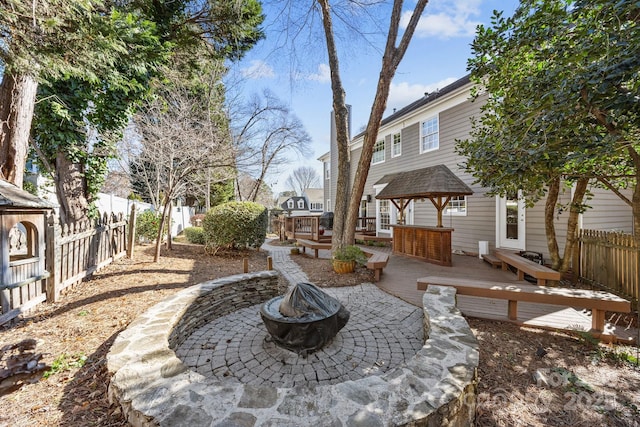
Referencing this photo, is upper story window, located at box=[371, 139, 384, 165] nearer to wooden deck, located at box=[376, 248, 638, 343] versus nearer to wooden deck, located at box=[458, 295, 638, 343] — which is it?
wooden deck, located at box=[376, 248, 638, 343]

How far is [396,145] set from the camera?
496 inches

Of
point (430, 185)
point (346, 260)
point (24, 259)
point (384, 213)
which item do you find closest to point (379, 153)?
point (384, 213)

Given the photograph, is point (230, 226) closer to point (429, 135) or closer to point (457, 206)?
point (457, 206)

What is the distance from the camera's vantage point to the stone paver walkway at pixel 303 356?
9.49 ft

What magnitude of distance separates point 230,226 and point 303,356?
21.0 ft

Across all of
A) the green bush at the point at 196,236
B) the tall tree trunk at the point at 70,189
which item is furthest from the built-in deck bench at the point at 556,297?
the green bush at the point at 196,236

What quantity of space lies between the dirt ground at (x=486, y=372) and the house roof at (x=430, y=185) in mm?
4486

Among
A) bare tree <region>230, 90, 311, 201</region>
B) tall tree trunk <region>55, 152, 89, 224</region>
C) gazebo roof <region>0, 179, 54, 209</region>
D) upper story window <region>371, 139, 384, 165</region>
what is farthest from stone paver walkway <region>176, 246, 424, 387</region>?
A: bare tree <region>230, 90, 311, 201</region>

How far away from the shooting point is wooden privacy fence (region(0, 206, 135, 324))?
363 cm

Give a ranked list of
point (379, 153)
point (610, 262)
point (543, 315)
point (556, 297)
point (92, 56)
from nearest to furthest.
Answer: point (556, 297)
point (92, 56)
point (543, 315)
point (610, 262)
point (379, 153)

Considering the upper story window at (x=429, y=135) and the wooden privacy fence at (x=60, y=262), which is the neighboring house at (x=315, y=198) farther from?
the wooden privacy fence at (x=60, y=262)

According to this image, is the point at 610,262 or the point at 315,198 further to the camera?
the point at 315,198

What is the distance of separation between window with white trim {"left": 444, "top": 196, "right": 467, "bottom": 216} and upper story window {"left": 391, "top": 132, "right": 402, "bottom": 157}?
12.0 feet

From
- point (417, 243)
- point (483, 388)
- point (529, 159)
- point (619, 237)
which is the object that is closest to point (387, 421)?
point (483, 388)
